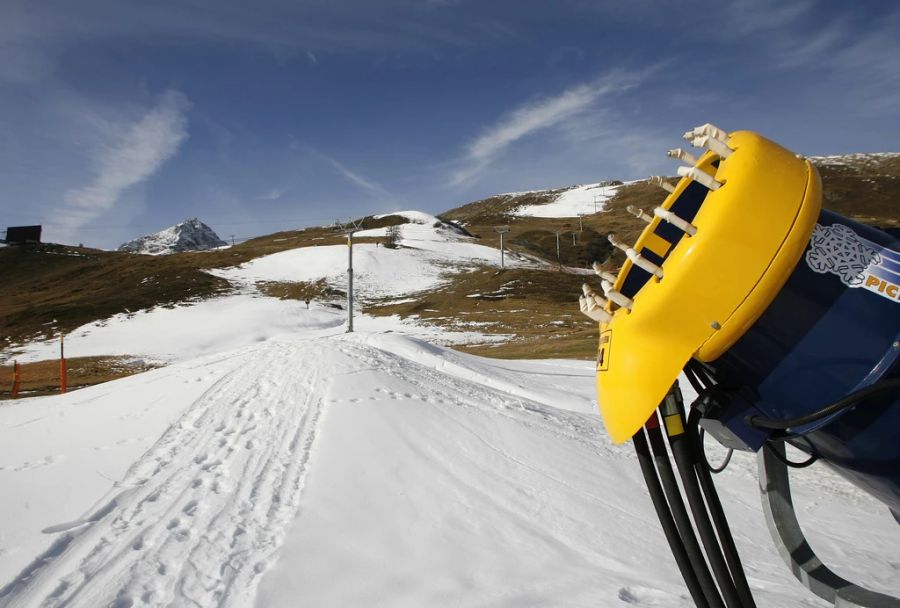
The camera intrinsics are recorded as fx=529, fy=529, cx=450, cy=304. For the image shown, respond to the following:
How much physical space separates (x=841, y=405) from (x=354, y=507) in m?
4.02

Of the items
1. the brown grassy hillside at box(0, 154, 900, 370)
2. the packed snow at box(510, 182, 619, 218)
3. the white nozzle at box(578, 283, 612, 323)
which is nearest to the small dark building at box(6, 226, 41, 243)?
the brown grassy hillside at box(0, 154, 900, 370)

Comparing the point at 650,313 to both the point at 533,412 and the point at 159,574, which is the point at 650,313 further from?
the point at 533,412

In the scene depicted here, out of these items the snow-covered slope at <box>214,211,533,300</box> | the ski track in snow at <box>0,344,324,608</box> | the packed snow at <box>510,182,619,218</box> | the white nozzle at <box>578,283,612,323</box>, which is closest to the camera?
the white nozzle at <box>578,283,612,323</box>

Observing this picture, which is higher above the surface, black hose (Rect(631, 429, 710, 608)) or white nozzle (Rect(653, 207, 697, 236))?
white nozzle (Rect(653, 207, 697, 236))

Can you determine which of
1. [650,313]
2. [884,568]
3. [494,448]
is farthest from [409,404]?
[650,313]

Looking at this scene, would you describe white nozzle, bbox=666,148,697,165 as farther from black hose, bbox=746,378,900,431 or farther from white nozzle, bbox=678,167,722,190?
black hose, bbox=746,378,900,431

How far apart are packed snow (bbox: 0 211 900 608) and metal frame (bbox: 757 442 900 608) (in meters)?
1.09

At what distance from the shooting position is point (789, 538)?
2564 millimetres

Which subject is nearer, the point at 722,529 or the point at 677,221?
the point at 677,221

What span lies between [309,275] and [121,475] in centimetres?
5089

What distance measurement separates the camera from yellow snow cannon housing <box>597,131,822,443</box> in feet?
6.17

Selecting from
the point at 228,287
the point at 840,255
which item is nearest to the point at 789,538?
the point at 840,255

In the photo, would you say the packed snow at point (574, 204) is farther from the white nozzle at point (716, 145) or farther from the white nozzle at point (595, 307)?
the white nozzle at point (716, 145)

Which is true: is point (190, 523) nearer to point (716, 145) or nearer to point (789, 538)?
point (789, 538)
